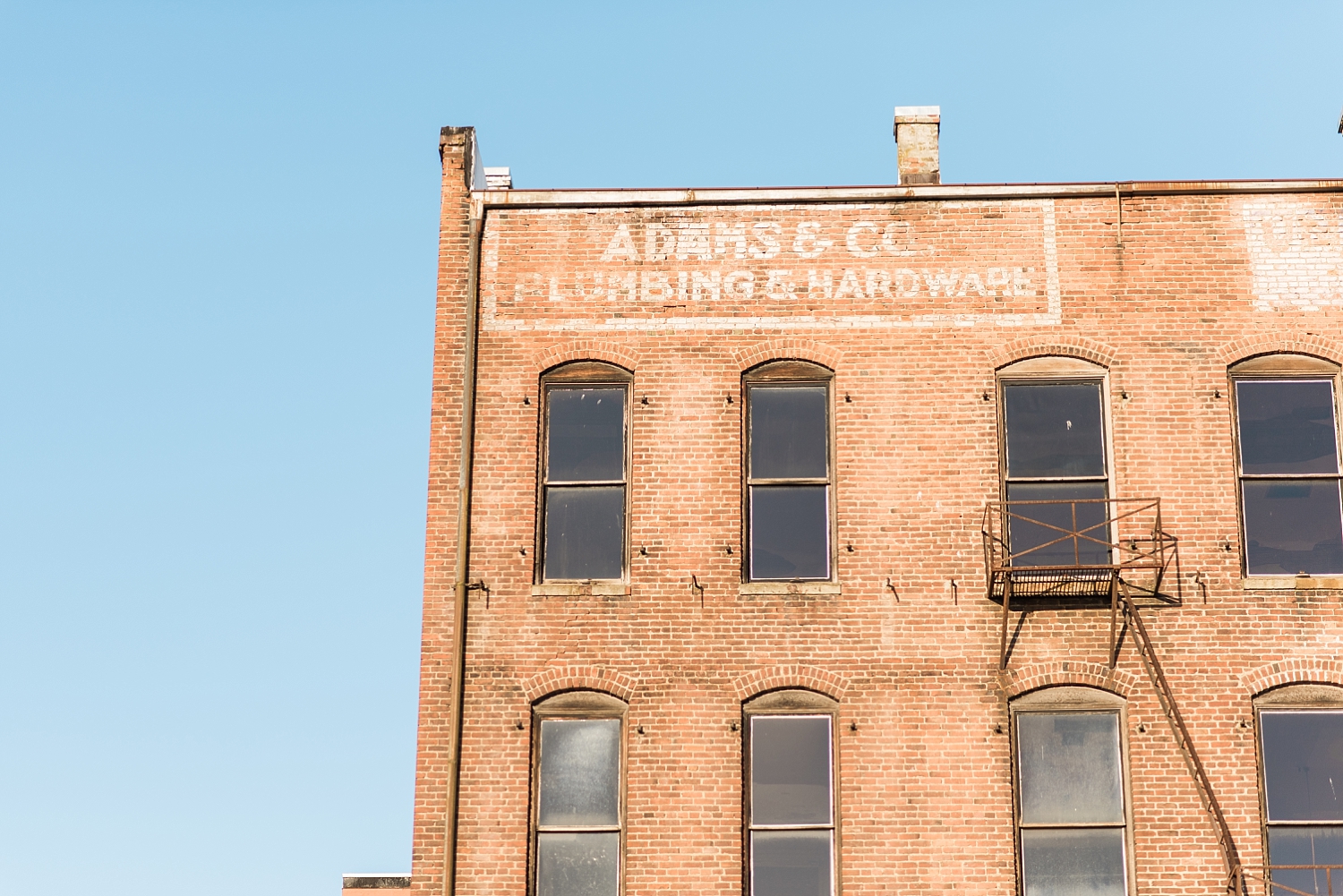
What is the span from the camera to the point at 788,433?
1912cm

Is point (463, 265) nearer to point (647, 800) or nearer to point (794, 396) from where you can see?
point (794, 396)

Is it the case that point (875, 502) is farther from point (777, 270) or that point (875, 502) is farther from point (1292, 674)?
point (1292, 674)

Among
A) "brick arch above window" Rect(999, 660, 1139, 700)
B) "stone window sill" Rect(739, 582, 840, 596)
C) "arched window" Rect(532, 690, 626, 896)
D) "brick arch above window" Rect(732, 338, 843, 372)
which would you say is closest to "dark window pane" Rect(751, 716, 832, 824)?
"stone window sill" Rect(739, 582, 840, 596)

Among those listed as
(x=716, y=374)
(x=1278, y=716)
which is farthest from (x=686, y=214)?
(x=1278, y=716)

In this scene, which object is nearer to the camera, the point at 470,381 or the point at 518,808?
the point at 518,808

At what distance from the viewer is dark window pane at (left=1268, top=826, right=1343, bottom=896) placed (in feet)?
56.1

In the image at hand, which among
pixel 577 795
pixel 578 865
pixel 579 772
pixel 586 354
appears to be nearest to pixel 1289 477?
pixel 586 354

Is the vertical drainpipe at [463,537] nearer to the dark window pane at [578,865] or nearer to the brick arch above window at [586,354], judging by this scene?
the brick arch above window at [586,354]

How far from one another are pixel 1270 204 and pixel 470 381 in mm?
9128

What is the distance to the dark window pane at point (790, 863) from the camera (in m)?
17.4

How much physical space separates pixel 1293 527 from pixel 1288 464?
0.71 meters

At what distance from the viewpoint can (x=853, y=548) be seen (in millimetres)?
18453

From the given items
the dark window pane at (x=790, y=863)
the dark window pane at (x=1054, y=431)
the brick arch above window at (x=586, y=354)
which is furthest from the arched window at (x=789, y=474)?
the dark window pane at (x=790, y=863)

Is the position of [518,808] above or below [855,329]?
below
